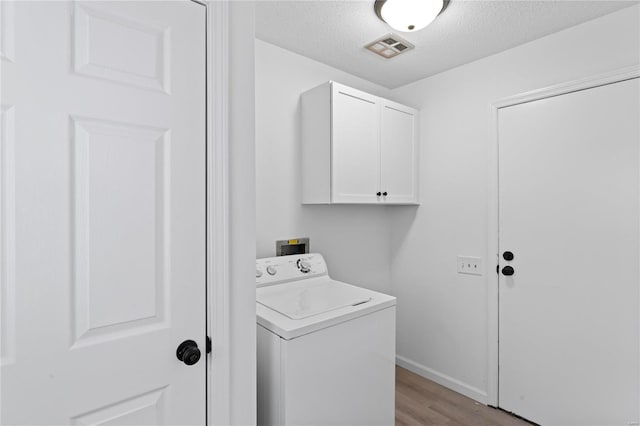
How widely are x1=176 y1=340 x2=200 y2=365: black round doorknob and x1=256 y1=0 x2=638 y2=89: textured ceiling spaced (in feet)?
5.34

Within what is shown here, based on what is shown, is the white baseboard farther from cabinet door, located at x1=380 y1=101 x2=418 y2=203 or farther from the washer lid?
cabinet door, located at x1=380 y1=101 x2=418 y2=203

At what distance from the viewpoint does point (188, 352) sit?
1.04 metres

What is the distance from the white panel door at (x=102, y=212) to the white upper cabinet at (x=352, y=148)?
3.71ft

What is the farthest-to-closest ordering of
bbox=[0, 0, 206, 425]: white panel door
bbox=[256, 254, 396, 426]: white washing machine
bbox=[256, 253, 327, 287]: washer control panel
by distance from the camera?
bbox=[256, 253, 327, 287]: washer control panel < bbox=[256, 254, 396, 426]: white washing machine < bbox=[0, 0, 206, 425]: white panel door

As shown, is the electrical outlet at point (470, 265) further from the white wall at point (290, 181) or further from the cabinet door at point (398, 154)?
the white wall at point (290, 181)

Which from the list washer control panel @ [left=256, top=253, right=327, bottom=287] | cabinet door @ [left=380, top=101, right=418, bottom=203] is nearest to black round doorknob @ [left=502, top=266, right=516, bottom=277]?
cabinet door @ [left=380, top=101, right=418, bottom=203]

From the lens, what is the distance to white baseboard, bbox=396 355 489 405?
7.54 ft

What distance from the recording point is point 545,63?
2004 millimetres

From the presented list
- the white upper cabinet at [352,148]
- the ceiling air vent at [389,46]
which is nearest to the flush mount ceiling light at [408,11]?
the ceiling air vent at [389,46]

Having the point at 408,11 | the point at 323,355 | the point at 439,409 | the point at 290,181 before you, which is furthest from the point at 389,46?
the point at 439,409

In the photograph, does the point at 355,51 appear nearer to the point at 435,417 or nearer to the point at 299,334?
the point at 299,334

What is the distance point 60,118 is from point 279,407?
1281mm

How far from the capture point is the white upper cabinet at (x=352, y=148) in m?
2.11

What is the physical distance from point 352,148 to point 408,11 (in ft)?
2.77
